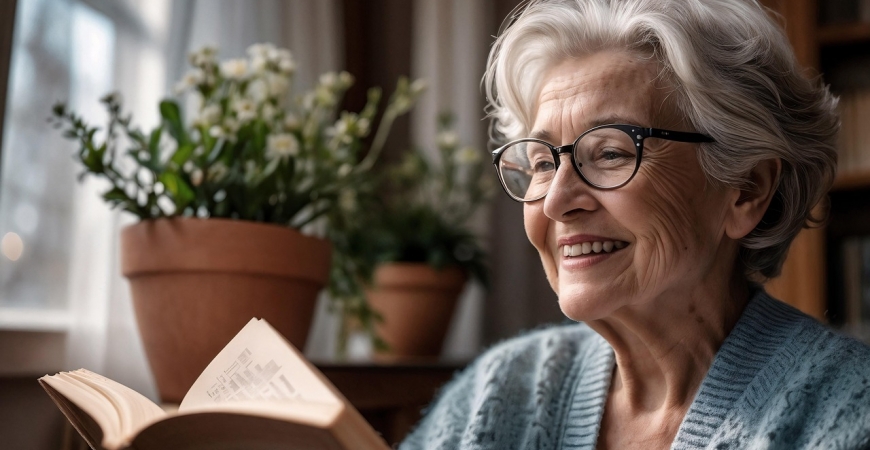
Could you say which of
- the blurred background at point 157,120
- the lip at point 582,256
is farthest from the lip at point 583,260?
the blurred background at point 157,120

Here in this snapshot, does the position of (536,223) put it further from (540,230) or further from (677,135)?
(677,135)

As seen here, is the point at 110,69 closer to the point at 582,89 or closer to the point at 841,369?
the point at 582,89

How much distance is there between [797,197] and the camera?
1.04 meters

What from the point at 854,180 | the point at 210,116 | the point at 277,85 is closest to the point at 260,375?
the point at 210,116

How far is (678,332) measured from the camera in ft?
3.41

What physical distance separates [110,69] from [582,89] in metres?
0.94

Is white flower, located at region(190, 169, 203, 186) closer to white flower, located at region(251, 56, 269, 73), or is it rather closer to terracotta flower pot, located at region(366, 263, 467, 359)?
white flower, located at region(251, 56, 269, 73)

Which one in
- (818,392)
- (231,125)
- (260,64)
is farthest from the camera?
(260,64)

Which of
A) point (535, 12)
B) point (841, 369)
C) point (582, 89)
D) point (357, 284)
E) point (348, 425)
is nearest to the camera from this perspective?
point (348, 425)

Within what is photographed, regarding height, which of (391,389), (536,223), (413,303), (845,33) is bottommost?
(391,389)

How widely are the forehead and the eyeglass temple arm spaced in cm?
2

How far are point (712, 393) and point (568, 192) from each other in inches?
11.9

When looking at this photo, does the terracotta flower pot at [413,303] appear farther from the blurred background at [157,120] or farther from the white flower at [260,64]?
the white flower at [260,64]

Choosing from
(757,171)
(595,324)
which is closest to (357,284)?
(595,324)
